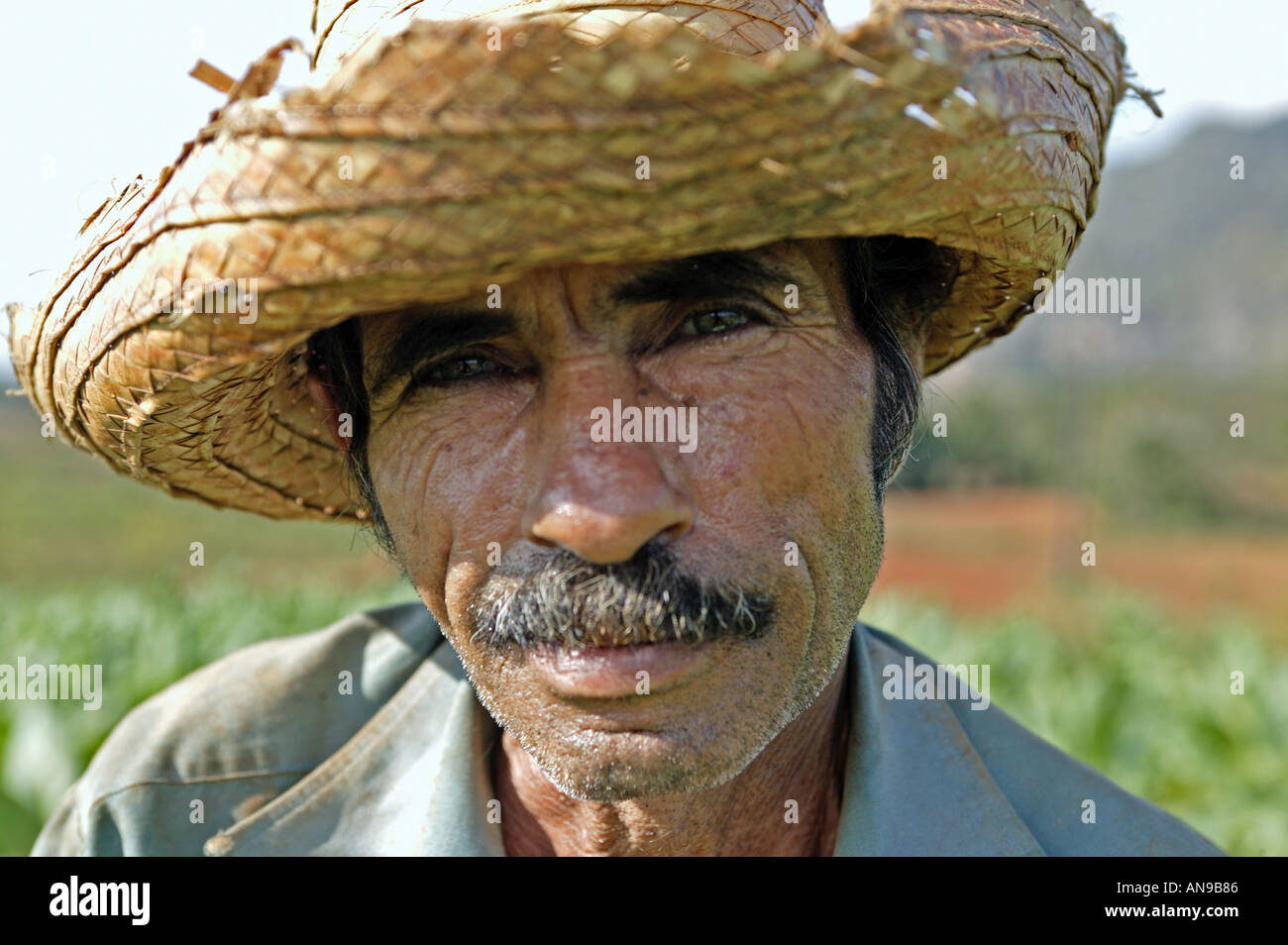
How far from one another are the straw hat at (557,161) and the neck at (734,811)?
39.3 inches

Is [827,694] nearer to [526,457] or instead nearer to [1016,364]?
[526,457]

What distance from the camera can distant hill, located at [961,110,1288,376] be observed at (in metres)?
77.6

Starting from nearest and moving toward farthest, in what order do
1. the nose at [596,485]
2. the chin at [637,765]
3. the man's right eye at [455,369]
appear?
the nose at [596,485]
the chin at [637,765]
the man's right eye at [455,369]

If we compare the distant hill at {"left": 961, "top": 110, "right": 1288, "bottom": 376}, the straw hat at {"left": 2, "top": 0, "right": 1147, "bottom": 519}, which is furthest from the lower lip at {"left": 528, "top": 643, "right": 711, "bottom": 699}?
the distant hill at {"left": 961, "top": 110, "right": 1288, "bottom": 376}

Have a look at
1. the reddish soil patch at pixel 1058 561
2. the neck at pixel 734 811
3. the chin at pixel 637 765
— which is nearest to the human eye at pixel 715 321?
the chin at pixel 637 765

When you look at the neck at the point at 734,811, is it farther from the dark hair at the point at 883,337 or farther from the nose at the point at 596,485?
the nose at the point at 596,485

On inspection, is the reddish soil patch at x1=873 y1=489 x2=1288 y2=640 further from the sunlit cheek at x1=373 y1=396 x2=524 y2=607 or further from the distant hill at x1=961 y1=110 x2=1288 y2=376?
the sunlit cheek at x1=373 y1=396 x2=524 y2=607

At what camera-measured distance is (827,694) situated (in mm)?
2242

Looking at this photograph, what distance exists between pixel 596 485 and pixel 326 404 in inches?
34.1

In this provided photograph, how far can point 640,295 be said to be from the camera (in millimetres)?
1701

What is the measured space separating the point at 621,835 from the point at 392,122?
1.45 metres

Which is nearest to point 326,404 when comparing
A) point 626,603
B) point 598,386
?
point 598,386

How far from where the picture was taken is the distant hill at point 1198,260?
7762 cm
